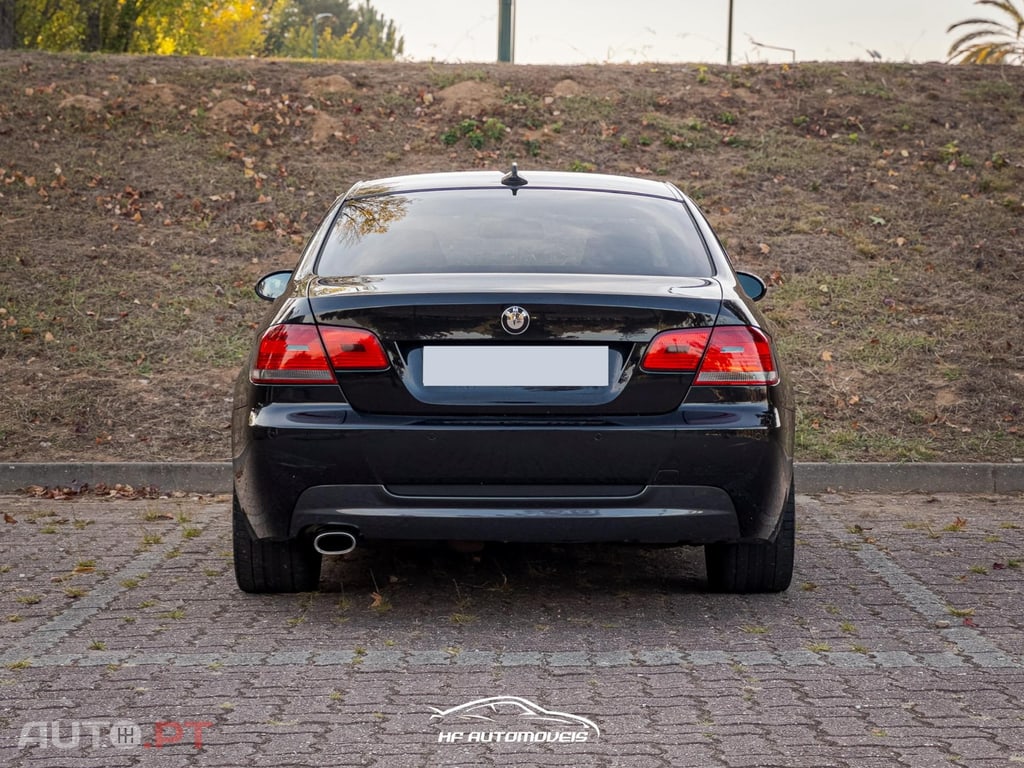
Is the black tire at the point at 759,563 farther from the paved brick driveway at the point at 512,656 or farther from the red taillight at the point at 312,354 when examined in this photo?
the red taillight at the point at 312,354

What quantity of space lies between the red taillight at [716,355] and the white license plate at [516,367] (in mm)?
209

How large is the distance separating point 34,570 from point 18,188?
28.0ft

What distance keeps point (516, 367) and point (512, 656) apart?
94 cm

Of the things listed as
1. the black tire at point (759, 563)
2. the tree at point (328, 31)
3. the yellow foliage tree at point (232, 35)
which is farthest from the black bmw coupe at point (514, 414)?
the tree at point (328, 31)

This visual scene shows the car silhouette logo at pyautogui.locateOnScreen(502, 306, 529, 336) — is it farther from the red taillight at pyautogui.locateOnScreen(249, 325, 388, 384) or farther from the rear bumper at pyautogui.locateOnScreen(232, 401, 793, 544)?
the red taillight at pyautogui.locateOnScreen(249, 325, 388, 384)

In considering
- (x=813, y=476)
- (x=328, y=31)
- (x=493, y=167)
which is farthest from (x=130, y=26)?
(x=328, y=31)

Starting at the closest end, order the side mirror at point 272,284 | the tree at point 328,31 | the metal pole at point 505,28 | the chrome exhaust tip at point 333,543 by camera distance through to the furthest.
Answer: the chrome exhaust tip at point 333,543 < the side mirror at point 272,284 < the metal pole at point 505,28 < the tree at point 328,31

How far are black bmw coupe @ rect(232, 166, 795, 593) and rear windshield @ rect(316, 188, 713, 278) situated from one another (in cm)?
29

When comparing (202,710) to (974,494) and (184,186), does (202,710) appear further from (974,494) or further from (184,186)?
(184,186)

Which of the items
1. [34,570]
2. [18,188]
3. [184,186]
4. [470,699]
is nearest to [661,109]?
[184,186]

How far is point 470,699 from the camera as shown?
157 inches

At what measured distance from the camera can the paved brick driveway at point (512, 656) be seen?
3.59 meters

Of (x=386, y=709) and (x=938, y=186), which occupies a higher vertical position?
(x=938, y=186)

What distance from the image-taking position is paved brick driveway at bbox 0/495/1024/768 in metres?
3.59
